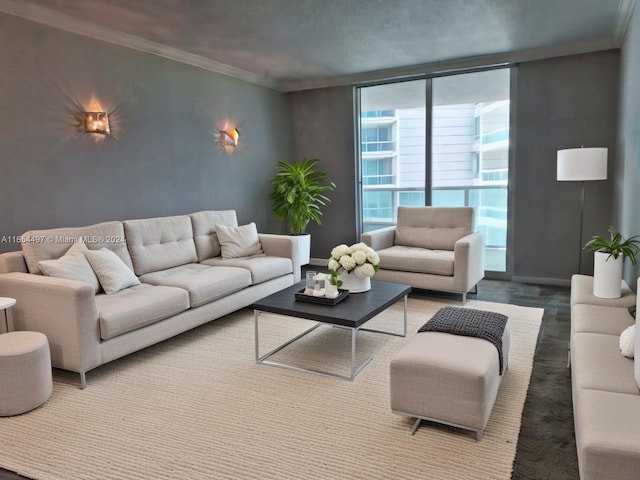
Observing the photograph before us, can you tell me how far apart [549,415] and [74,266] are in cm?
314

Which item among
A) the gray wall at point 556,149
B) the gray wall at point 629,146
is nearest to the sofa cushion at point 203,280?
the gray wall at point 629,146

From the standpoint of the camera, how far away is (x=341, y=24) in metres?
4.08

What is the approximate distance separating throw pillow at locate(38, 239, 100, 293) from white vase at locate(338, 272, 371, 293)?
5.75ft

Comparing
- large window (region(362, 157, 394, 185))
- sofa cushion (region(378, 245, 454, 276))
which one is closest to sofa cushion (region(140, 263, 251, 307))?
sofa cushion (region(378, 245, 454, 276))

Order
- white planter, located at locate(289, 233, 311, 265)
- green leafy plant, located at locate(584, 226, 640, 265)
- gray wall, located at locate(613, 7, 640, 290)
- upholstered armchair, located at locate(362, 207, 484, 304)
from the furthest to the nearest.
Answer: white planter, located at locate(289, 233, 311, 265), upholstered armchair, located at locate(362, 207, 484, 304), gray wall, located at locate(613, 7, 640, 290), green leafy plant, located at locate(584, 226, 640, 265)

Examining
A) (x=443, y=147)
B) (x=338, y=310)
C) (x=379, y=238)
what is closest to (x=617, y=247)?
(x=338, y=310)

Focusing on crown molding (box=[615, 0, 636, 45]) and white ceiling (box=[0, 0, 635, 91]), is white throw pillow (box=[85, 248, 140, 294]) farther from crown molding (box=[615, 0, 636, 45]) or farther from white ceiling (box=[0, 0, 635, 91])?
crown molding (box=[615, 0, 636, 45])

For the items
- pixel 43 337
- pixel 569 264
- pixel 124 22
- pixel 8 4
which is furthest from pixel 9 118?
pixel 569 264

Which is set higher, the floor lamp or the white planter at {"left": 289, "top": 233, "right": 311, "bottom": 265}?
the floor lamp

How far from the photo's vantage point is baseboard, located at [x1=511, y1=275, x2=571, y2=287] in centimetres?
522

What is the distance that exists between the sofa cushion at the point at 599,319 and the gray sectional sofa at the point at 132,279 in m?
2.60

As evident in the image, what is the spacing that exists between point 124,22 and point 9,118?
1231mm

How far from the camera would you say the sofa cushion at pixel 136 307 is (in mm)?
2947

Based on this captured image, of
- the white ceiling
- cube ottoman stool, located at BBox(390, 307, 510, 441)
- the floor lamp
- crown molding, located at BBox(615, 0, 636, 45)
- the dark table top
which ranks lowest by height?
cube ottoman stool, located at BBox(390, 307, 510, 441)
